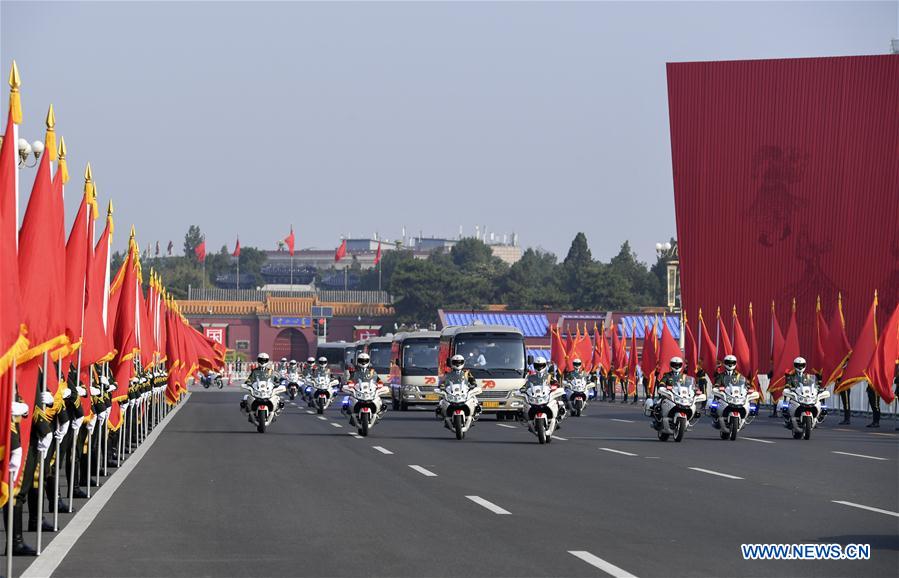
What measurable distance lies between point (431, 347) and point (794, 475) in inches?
1134

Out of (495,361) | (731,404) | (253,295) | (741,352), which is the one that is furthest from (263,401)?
(253,295)

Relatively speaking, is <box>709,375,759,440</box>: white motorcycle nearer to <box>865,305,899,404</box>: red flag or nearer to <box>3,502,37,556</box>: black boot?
<box>865,305,899,404</box>: red flag

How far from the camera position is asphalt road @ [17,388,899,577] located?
10.5 metres

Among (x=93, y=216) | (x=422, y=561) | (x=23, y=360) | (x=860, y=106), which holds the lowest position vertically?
(x=422, y=561)

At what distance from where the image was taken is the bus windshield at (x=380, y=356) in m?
57.4

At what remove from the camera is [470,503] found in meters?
15.0

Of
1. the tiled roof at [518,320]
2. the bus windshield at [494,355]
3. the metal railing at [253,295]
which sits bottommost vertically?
the bus windshield at [494,355]

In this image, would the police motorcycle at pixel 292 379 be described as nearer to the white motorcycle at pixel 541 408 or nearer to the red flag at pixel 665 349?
the red flag at pixel 665 349

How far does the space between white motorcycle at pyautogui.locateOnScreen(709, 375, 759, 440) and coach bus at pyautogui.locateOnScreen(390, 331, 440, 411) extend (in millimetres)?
18476

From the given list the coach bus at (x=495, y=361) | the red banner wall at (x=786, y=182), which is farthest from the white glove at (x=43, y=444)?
the red banner wall at (x=786, y=182)

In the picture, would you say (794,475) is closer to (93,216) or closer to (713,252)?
(93,216)

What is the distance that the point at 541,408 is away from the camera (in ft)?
88.7

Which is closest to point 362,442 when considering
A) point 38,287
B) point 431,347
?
point 38,287

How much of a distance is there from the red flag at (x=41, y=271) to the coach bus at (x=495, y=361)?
2472 centimetres
